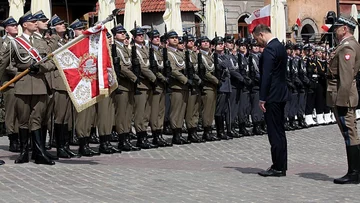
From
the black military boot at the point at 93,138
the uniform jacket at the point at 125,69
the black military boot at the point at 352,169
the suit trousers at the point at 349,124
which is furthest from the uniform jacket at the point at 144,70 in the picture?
the black military boot at the point at 352,169

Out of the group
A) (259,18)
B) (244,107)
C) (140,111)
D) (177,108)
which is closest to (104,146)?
(140,111)

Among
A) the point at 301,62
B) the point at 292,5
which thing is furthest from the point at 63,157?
the point at 292,5

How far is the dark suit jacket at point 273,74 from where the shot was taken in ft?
38.1

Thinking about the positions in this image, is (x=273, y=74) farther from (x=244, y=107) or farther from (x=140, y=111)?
(x=244, y=107)

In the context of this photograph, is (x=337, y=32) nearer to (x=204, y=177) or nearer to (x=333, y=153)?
(x=204, y=177)

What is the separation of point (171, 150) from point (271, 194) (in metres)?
4.89

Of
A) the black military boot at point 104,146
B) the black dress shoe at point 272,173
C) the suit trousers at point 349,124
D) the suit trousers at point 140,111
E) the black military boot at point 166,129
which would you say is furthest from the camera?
the black military boot at point 166,129

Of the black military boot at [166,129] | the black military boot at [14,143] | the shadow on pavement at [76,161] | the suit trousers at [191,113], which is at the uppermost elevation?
the suit trousers at [191,113]

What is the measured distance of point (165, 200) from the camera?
9484 mm

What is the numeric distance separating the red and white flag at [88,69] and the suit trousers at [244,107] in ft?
18.7

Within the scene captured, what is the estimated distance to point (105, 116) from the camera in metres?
14.3

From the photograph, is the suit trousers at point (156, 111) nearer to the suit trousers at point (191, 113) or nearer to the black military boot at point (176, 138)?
the black military boot at point (176, 138)

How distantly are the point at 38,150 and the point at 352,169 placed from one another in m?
4.14

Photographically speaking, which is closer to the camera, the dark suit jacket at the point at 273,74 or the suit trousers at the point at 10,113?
the dark suit jacket at the point at 273,74
